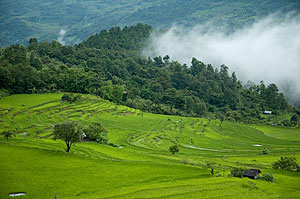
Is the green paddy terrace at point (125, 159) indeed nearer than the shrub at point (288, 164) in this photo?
Yes

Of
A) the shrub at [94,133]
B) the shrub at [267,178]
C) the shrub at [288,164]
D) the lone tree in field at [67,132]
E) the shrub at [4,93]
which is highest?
the shrub at [4,93]

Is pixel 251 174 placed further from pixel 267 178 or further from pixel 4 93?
pixel 4 93

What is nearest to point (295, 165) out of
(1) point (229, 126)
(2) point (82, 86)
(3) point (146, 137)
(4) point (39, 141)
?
(3) point (146, 137)

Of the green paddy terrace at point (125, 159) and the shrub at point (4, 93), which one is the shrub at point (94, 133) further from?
the shrub at point (4, 93)

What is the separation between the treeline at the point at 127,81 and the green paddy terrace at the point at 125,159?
16333 millimetres

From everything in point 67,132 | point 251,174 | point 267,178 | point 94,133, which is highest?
point 67,132

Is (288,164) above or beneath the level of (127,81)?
beneath

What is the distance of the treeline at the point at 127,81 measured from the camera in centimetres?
9884

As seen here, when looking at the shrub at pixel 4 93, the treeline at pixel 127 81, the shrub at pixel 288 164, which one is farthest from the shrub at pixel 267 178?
the treeline at pixel 127 81

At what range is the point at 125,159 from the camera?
144ft

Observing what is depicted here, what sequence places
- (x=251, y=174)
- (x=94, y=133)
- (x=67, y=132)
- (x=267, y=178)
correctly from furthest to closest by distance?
(x=94, y=133), (x=67, y=132), (x=251, y=174), (x=267, y=178)

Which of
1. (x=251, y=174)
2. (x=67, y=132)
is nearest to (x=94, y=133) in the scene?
(x=67, y=132)

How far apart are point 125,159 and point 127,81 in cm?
9923

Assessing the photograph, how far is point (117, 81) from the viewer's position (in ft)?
443
